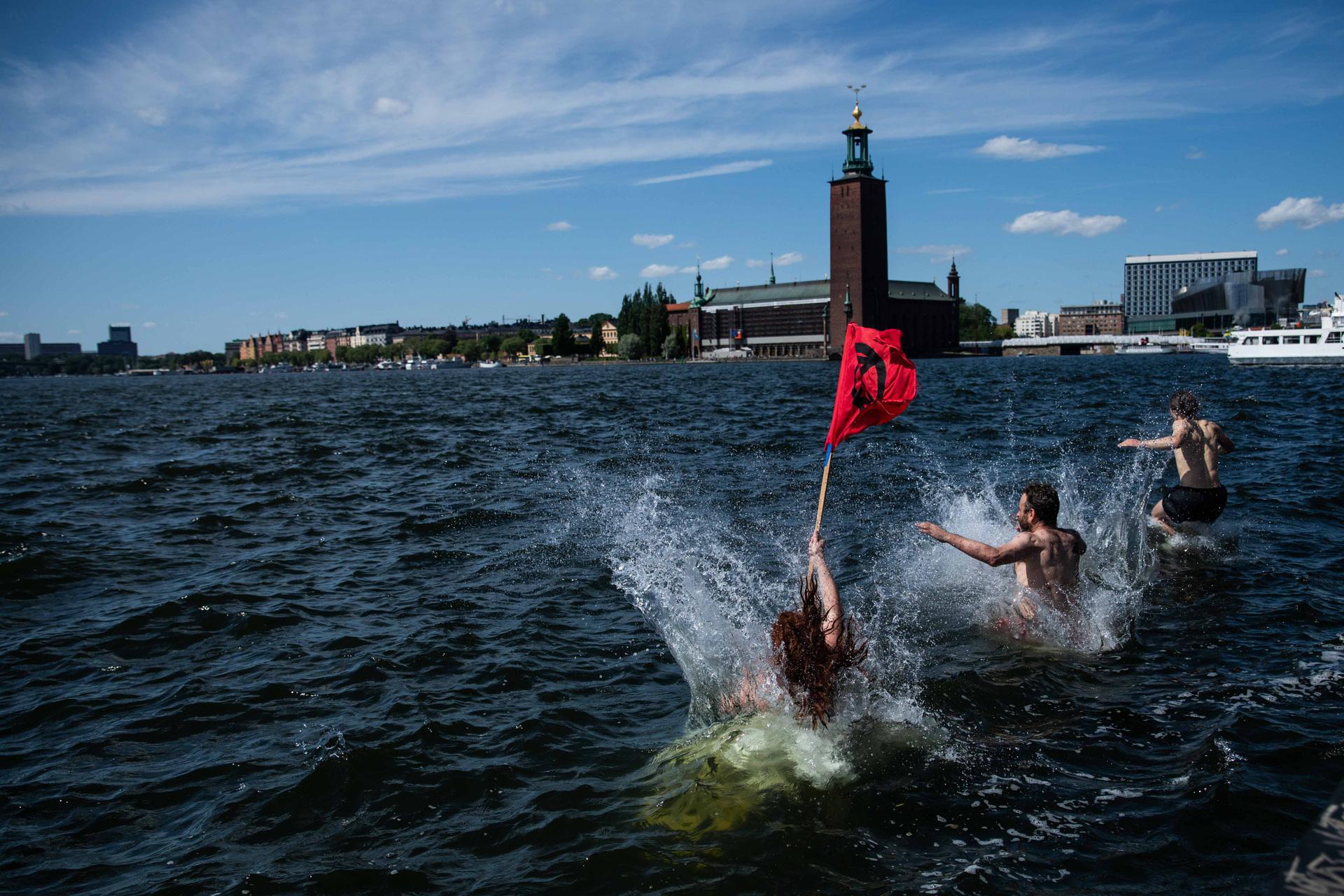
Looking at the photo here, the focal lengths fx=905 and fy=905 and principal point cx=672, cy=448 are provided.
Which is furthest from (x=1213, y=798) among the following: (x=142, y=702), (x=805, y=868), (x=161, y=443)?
(x=161, y=443)

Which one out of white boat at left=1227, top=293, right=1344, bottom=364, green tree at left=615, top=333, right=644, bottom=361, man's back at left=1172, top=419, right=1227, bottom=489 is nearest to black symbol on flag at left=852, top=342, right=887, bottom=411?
man's back at left=1172, top=419, right=1227, bottom=489

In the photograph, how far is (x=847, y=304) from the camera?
15012 cm

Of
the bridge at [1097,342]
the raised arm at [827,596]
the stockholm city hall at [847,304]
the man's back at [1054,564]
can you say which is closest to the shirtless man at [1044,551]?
the man's back at [1054,564]

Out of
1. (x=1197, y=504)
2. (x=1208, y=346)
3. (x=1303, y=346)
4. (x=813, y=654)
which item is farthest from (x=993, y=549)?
(x=1208, y=346)

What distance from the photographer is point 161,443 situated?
103 feet

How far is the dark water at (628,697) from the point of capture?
5.39 m

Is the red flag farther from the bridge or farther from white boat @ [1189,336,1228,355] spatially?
the bridge

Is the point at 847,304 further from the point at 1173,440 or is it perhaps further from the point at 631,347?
the point at 1173,440

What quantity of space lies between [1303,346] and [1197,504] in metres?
70.7

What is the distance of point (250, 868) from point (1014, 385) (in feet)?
194

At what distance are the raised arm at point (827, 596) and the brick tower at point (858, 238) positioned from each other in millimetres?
143666

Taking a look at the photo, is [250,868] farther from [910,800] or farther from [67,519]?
[67,519]

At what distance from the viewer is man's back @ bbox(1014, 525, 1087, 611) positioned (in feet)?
27.2

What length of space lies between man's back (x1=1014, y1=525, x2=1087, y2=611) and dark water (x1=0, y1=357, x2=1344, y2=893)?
53 centimetres
